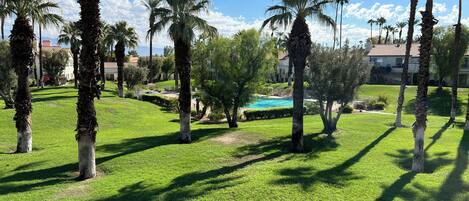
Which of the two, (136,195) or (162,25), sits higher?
(162,25)

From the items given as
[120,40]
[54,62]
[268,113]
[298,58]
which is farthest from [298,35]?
[54,62]

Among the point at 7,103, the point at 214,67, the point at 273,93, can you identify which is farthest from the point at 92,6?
the point at 273,93

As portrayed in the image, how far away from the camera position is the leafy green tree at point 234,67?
27938 mm

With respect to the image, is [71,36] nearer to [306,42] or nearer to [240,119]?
[240,119]

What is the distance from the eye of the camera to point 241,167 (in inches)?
630

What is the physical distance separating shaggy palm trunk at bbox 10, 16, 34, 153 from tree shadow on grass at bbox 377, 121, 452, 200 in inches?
646

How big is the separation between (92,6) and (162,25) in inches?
239

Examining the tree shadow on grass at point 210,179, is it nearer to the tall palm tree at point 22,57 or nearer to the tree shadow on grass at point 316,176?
the tree shadow on grass at point 316,176

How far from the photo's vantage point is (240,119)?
36531mm

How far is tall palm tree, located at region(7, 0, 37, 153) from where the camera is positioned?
18.9 m

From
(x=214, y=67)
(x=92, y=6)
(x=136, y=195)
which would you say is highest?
(x=92, y=6)

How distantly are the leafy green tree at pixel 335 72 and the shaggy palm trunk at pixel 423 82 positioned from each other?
6526 mm

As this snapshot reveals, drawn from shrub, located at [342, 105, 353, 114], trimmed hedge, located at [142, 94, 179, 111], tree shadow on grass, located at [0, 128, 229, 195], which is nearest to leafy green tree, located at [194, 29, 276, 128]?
tree shadow on grass, located at [0, 128, 229, 195]

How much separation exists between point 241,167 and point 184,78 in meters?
6.77
